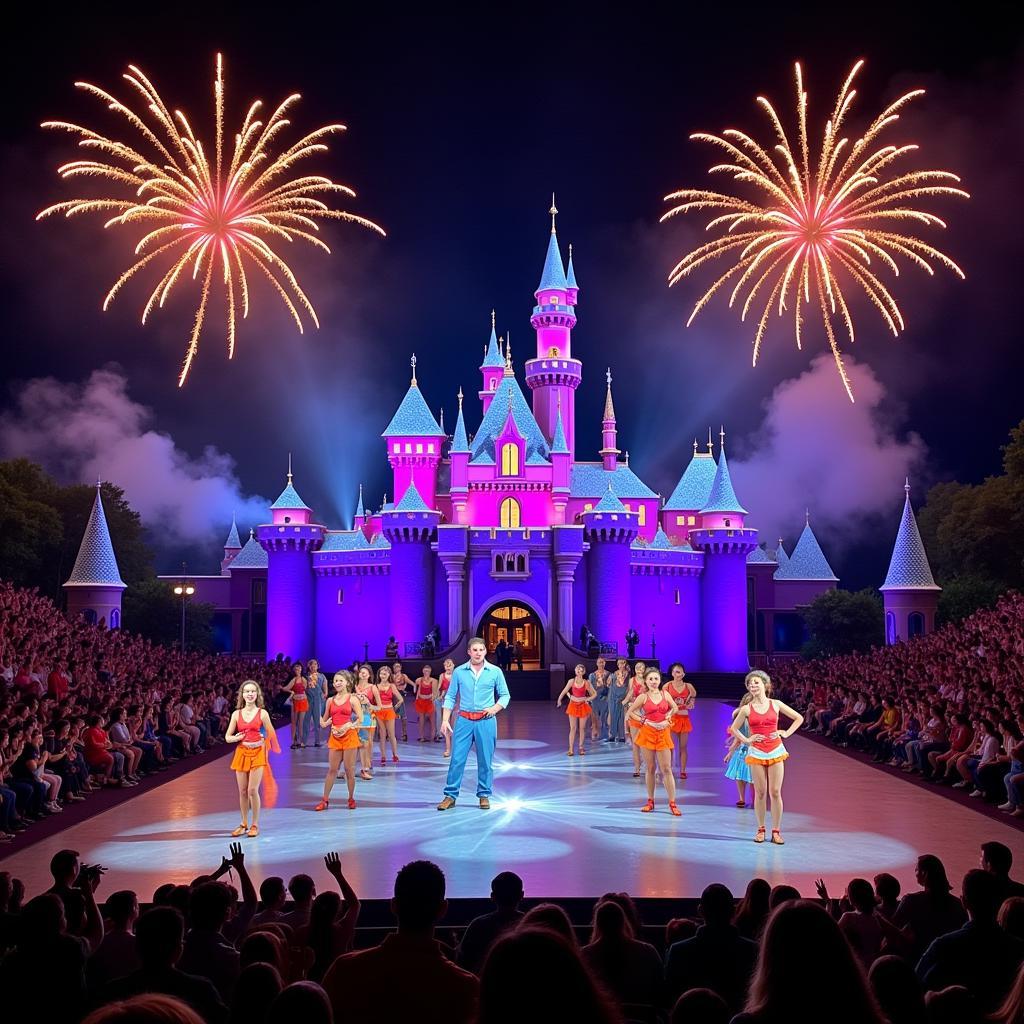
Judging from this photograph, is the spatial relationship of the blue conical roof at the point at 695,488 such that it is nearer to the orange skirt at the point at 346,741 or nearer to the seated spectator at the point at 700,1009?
the orange skirt at the point at 346,741

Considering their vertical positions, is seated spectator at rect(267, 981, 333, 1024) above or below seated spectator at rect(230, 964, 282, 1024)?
above

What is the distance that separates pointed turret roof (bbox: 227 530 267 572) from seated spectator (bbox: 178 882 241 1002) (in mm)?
54628

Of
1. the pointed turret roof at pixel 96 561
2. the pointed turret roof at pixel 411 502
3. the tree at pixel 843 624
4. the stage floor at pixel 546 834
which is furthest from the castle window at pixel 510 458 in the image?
the stage floor at pixel 546 834

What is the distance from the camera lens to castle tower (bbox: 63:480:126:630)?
42.9 metres

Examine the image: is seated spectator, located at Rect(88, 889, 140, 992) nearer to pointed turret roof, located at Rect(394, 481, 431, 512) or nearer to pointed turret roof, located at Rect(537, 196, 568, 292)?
pointed turret roof, located at Rect(394, 481, 431, 512)

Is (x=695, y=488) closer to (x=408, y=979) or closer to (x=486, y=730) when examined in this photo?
(x=486, y=730)

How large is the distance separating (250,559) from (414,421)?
13.0 metres

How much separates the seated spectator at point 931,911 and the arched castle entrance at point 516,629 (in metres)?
38.3

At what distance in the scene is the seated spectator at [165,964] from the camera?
4043mm

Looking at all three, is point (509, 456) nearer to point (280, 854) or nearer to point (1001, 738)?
point (1001, 738)

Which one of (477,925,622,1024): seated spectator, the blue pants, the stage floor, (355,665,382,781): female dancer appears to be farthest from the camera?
(355,665,382,781): female dancer

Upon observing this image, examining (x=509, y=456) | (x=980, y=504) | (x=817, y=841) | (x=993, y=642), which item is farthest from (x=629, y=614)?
(x=817, y=841)

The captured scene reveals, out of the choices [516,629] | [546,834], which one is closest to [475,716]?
[546,834]

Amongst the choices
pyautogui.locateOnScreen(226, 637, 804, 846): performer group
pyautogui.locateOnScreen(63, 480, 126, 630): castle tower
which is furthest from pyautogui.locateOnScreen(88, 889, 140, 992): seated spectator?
pyautogui.locateOnScreen(63, 480, 126, 630): castle tower
